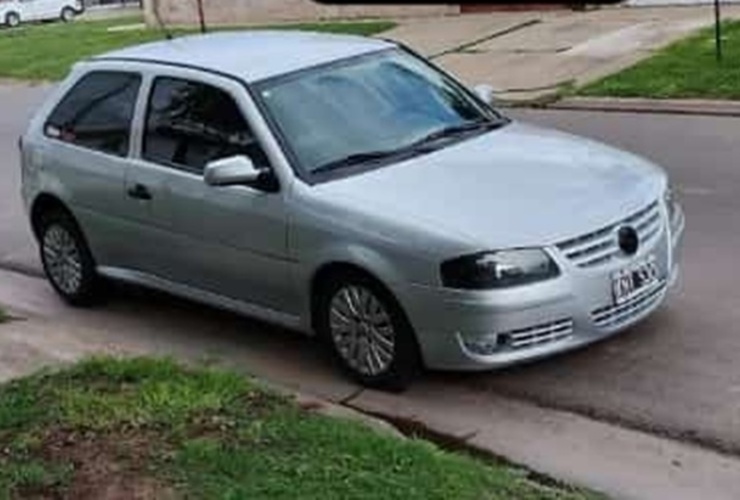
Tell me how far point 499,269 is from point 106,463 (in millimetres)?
1900

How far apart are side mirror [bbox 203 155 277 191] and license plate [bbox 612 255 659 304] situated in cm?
167

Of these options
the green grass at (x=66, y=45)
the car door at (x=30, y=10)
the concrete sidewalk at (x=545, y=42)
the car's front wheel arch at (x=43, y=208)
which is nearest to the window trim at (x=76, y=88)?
the car's front wheel arch at (x=43, y=208)

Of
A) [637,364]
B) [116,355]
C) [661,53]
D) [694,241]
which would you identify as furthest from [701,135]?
[116,355]

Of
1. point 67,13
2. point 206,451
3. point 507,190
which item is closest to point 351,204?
point 507,190

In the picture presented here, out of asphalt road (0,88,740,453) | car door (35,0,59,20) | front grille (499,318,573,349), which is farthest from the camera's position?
car door (35,0,59,20)

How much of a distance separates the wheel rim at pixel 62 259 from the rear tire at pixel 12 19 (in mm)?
48189

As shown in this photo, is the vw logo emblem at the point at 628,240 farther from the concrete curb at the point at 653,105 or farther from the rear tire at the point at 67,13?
the rear tire at the point at 67,13

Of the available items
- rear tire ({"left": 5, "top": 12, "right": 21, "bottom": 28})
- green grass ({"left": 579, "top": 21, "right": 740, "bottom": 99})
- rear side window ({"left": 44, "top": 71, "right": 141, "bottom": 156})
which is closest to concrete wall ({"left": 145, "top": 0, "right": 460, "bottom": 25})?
green grass ({"left": 579, "top": 21, "right": 740, "bottom": 99})

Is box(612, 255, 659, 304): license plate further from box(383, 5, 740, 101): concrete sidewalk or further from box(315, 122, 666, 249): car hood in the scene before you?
box(383, 5, 740, 101): concrete sidewalk

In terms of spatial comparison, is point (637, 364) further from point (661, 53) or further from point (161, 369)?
point (661, 53)

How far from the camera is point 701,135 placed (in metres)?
12.2

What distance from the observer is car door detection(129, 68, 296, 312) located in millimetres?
6715

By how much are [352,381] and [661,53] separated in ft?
36.8

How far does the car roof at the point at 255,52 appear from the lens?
23.5ft
